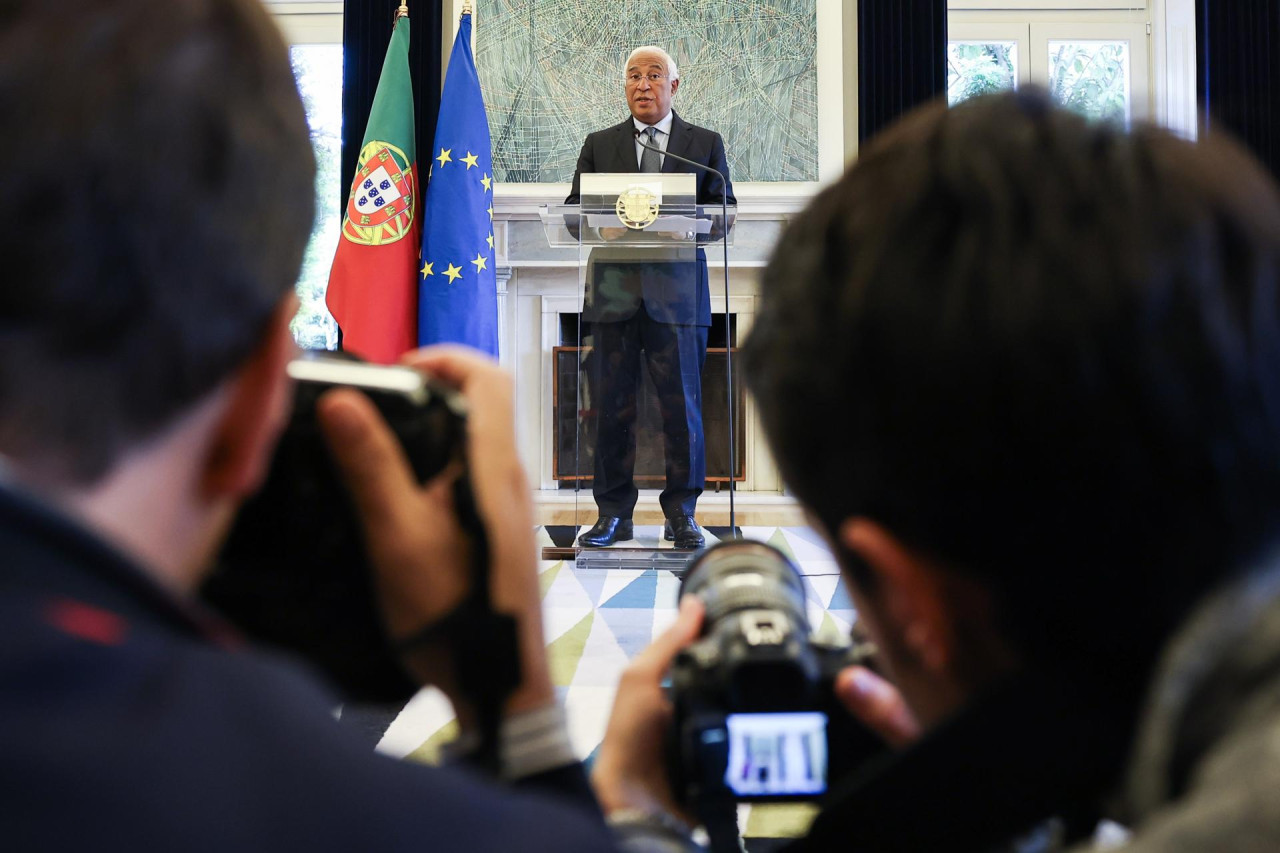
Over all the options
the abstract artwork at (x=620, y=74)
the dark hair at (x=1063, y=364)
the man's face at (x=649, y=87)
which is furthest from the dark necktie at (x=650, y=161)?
the dark hair at (x=1063, y=364)

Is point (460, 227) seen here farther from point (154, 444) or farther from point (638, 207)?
point (154, 444)

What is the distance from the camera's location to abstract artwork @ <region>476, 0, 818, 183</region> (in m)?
4.68

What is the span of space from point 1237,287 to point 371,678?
1.21 ft

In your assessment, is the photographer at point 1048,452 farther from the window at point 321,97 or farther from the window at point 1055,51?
the window at point 1055,51

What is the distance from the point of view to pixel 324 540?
419 millimetres

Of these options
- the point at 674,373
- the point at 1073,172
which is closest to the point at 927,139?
the point at 1073,172

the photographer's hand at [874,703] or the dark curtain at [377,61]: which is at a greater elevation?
the dark curtain at [377,61]

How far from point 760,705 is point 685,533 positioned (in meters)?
2.17

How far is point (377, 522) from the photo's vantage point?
0.41 metres

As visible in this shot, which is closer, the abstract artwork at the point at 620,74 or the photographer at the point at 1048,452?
the photographer at the point at 1048,452

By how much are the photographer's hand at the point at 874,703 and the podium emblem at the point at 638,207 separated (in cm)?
204

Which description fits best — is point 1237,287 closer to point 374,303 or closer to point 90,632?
point 90,632

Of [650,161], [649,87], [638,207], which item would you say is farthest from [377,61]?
[638,207]

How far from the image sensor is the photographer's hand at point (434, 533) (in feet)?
1.29
